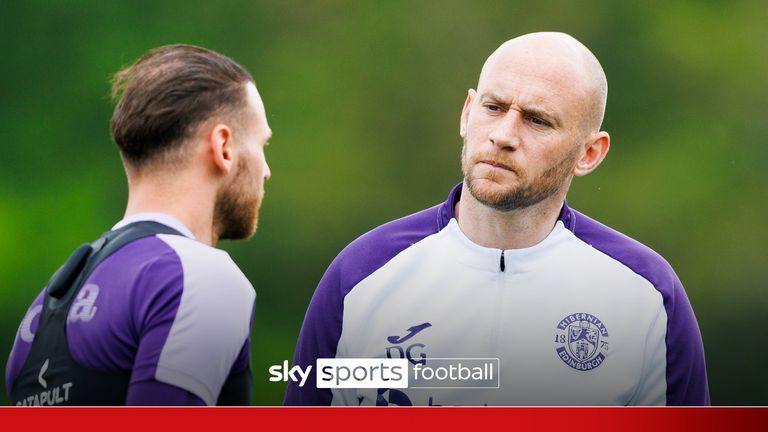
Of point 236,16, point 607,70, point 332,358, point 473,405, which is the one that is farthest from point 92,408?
point 607,70

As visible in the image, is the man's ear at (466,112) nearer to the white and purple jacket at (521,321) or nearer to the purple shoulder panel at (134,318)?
the white and purple jacket at (521,321)

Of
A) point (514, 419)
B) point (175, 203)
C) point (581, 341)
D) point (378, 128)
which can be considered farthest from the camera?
point (378, 128)

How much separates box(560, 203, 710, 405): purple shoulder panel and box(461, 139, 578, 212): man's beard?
99mm

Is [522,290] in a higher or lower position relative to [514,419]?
higher

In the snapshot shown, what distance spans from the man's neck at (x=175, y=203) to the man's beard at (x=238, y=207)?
0.12ft

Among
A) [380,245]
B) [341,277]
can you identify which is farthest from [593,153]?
[341,277]

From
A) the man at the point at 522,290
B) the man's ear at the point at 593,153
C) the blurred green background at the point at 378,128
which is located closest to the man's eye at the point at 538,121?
the man at the point at 522,290

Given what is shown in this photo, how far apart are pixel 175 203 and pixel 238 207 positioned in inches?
5.7

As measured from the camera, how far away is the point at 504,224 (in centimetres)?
279

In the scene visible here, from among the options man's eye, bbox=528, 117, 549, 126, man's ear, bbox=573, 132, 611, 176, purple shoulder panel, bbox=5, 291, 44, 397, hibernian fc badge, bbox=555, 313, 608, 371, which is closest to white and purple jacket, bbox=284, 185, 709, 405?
hibernian fc badge, bbox=555, 313, 608, 371

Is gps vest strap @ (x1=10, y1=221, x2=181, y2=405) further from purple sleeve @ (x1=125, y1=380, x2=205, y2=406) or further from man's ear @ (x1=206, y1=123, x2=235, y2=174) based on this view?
man's ear @ (x1=206, y1=123, x2=235, y2=174)

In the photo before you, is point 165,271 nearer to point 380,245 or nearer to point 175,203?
point 175,203

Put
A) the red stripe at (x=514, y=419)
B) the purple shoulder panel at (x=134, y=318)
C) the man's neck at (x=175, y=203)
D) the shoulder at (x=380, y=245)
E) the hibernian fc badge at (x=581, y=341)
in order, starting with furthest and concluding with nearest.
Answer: the shoulder at (x=380, y=245)
the hibernian fc badge at (x=581, y=341)
the red stripe at (x=514, y=419)
the man's neck at (x=175, y=203)
the purple shoulder panel at (x=134, y=318)

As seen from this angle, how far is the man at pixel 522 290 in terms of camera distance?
106 inches
